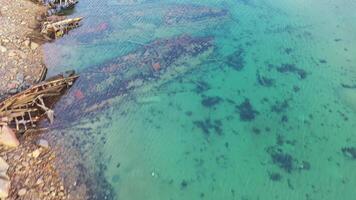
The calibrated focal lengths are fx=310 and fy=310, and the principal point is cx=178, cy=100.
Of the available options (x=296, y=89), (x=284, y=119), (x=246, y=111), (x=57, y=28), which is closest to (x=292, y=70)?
(x=296, y=89)

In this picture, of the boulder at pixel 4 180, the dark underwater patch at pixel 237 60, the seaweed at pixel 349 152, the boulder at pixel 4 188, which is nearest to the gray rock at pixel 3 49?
the boulder at pixel 4 180

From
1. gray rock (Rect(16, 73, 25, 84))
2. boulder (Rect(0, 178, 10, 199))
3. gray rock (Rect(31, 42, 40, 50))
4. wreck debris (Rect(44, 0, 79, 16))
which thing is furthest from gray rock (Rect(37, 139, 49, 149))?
wreck debris (Rect(44, 0, 79, 16))

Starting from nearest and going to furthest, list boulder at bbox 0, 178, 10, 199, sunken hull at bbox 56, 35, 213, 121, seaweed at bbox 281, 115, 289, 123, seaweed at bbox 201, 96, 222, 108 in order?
boulder at bbox 0, 178, 10, 199 → seaweed at bbox 281, 115, 289, 123 → sunken hull at bbox 56, 35, 213, 121 → seaweed at bbox 201, 96, 222, 108

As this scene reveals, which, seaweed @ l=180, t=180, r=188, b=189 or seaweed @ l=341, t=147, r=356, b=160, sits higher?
seaweed @ l=341, t=147, r=356, b=160

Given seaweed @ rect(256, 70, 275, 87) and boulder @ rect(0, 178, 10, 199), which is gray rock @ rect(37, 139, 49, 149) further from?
seaweed @ rect(256, 70, 275, 87)

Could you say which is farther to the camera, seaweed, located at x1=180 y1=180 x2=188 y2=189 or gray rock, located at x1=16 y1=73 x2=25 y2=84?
gray rock, located at x1=16 y1=73 x2=25 y2=84

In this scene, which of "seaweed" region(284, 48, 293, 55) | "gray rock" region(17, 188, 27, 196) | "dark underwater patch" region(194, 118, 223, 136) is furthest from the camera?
"seaweed" region(284, 48, 293, 55)

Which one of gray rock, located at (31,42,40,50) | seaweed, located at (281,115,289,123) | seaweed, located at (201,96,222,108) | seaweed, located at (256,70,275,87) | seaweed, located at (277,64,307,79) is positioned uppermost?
gray rock, located at (31,42,40,50)

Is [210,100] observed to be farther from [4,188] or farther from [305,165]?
[4,188]
